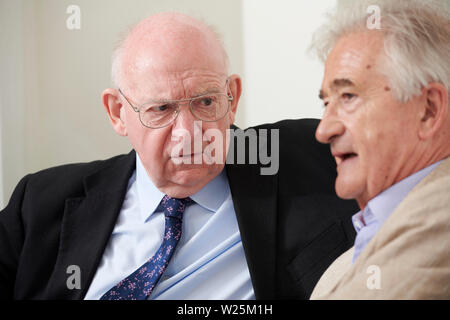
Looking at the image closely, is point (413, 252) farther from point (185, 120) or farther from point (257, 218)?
point (185, 120)

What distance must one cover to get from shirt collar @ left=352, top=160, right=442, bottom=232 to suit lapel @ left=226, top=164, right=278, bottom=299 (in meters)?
0.38

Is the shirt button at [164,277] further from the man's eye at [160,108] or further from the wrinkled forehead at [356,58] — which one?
the wrinkled forehead at [356,58]

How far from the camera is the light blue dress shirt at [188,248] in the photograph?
1624 millimetres

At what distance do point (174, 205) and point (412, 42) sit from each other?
0.86m

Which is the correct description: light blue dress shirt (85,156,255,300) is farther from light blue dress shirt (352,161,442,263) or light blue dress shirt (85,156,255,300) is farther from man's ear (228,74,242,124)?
light blue dress shirt (352,161,442,263)

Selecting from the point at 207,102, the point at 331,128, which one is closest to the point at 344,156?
the point at 331,128

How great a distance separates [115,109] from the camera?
189 cm

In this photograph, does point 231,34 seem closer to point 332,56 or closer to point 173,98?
point 173,98

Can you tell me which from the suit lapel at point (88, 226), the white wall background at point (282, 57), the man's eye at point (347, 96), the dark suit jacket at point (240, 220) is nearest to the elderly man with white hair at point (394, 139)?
the man's eye at point (347, 96)

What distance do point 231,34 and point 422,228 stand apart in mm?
1075

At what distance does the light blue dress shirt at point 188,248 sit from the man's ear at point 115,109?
14 cm

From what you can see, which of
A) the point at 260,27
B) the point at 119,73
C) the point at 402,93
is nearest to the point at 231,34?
the point at 260,27
